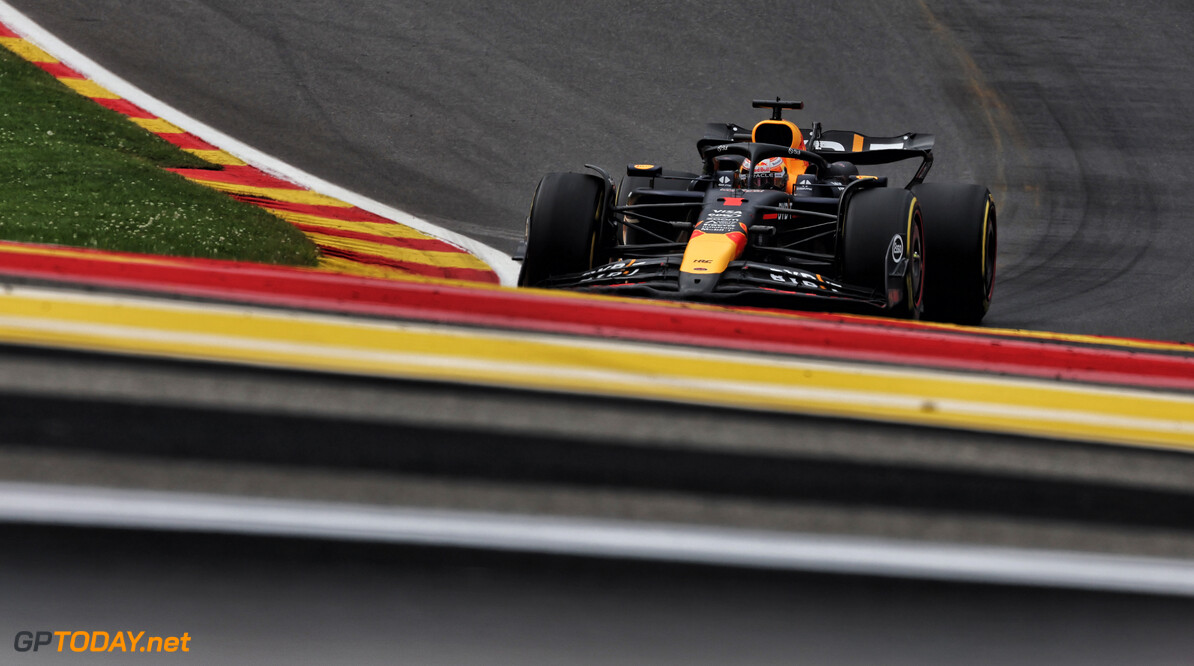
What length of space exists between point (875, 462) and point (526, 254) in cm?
460

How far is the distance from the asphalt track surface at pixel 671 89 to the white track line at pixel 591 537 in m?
6.99

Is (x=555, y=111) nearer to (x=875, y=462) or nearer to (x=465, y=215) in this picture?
(x=465, y=215)

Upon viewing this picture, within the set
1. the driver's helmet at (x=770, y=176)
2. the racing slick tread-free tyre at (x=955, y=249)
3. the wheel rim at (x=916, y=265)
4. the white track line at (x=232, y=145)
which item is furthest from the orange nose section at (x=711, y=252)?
the white track line at (x=232, y=145)

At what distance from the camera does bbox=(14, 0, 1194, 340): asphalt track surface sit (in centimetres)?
1005

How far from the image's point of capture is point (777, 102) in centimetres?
789

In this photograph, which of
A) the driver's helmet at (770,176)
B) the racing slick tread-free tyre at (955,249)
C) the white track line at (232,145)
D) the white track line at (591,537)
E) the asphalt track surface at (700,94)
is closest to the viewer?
the white track line at (591,537)

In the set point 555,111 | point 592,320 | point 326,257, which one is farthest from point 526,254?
point 555,111

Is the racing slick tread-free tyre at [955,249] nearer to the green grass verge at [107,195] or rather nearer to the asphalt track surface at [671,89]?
the asphalt track surface at [671,89]

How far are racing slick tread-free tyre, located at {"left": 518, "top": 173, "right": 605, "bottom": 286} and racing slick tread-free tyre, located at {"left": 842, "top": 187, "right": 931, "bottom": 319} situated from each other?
125cm

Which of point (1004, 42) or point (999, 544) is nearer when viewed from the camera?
point (999, 544)

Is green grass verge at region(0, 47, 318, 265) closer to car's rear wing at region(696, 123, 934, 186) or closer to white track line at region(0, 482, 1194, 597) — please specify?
car's rear wing at region(696, 123, 934, 186)

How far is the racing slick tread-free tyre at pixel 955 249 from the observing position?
6.28 metres

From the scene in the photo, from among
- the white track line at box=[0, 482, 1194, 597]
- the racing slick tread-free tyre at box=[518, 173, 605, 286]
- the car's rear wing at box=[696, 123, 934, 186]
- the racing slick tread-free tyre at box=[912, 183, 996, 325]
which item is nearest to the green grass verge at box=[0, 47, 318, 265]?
the racing slick tread-free tyre at box=[518, 173, 605, 286]

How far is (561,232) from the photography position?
5879mm
